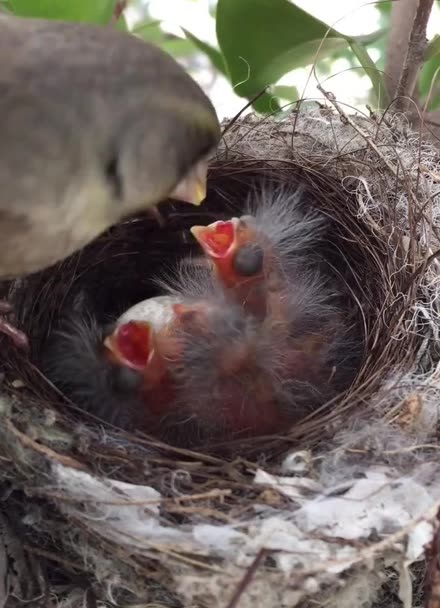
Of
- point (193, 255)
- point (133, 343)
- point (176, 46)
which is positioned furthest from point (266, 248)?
point (176, 46)

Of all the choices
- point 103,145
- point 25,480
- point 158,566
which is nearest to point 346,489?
point 158,566

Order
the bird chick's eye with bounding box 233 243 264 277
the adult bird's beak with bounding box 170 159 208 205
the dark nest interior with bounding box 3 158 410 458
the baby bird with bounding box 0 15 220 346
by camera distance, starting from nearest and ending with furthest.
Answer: the baby bird with bounding box 0 15 220 346 < the adult bird's beak with bounding box 170 159 208 205 < the dark nest interior with bounding box 3 158 410 458 < the bird chick's eye with bounding box 233 243 264 277

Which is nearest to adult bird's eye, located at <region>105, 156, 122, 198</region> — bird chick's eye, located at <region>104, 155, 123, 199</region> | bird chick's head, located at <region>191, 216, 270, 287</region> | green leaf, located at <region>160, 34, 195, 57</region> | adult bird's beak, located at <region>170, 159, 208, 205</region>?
bird chick's eye, located at <region>104, 155, 123, 199</region>

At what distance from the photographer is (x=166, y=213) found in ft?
5.48

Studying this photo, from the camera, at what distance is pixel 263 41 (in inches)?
58.5

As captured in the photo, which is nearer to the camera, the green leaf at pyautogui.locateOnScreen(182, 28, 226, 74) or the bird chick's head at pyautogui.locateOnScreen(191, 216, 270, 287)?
the bird chick's head at pyautogui.locateOnScreen(191, 216, 270, 287)

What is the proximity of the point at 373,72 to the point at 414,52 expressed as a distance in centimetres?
13

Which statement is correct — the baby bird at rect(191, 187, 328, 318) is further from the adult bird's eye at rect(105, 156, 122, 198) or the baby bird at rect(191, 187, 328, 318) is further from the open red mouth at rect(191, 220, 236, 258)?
the adult bird's eye at rect(105, 156, 122, 198)

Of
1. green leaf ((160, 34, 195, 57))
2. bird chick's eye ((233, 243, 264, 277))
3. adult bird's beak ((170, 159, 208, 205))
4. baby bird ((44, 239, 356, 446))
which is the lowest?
baby bird ((44, 239, 356, 446))

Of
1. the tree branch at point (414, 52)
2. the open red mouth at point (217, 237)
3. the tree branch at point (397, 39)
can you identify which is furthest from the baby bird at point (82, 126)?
the tree branch at point (397, 39)

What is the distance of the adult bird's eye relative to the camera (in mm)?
969

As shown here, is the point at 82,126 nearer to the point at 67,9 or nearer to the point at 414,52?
the point at 67,9

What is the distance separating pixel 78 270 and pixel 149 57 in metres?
0.69

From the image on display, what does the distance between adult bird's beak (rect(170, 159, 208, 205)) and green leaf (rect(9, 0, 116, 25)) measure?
1.34 feet
